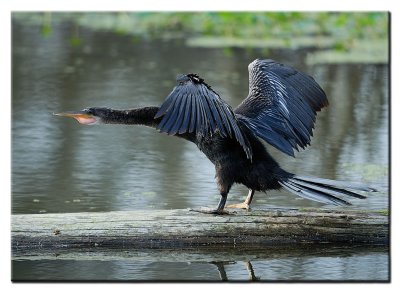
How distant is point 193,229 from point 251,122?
729mm

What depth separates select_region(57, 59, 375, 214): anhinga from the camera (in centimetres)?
506

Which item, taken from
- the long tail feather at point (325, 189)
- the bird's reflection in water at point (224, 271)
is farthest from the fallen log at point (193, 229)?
the long tail feather at point (325, 189)

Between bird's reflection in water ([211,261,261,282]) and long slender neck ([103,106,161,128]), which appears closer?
bird's reflection in water ([211,261,261,282])

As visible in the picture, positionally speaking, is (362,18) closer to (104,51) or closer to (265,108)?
(104,51)

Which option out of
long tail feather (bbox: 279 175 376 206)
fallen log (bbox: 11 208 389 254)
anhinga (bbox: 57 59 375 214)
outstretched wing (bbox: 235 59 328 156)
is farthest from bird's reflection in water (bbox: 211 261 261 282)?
outstretched wing (bbox: 235 59 328 156)

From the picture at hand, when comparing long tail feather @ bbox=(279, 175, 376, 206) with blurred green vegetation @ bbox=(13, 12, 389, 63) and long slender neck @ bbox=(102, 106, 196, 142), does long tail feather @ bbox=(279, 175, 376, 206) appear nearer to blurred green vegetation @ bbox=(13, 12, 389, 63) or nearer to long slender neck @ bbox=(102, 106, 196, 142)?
long slender neck @ bbox=(102, 106, 196, 142)

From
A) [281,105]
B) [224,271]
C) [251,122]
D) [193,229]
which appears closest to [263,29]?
[281,105]

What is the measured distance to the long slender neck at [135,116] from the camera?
5641mm

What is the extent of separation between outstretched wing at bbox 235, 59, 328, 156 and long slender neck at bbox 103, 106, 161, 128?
1.66ft

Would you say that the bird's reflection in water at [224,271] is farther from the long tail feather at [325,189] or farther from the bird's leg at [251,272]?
the long tail feather at [325,189]

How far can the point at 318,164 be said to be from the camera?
7.83 meters

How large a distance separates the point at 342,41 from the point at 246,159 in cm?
798

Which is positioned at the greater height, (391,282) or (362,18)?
(362,18)
